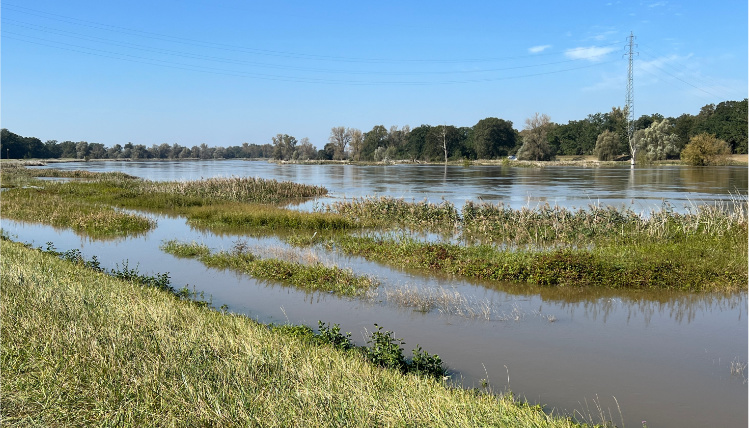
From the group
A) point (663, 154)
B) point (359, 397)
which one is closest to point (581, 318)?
point (359, 397)

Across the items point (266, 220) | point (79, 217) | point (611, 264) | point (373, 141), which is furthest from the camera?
point (373, 141)

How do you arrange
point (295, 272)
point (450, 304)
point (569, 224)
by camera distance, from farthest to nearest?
point (569, 224) → point (295, 272) → point (450, 304)

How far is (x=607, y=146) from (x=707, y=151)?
2971 centimetres

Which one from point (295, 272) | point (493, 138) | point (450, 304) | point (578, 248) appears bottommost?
point (450, 304)

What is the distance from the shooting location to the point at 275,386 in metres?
6.78

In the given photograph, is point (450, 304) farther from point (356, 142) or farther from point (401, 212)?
point (356, 142)

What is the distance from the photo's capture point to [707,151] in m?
92.4

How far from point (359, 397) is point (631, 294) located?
10.0m

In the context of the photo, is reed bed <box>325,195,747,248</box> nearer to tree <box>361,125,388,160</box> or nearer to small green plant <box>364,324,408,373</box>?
small green plant <box>364,324,408,373</box>

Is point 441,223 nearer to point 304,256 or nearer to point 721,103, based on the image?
point 304,256

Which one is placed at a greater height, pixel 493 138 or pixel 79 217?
pixel 493 138

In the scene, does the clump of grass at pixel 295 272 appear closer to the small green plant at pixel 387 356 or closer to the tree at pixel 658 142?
the small green plant at pixel 387 356

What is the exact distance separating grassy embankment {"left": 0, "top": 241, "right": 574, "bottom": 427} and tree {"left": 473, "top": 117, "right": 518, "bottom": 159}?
140309 mm

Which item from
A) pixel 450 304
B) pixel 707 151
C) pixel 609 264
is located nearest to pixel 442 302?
pixel 450 304
